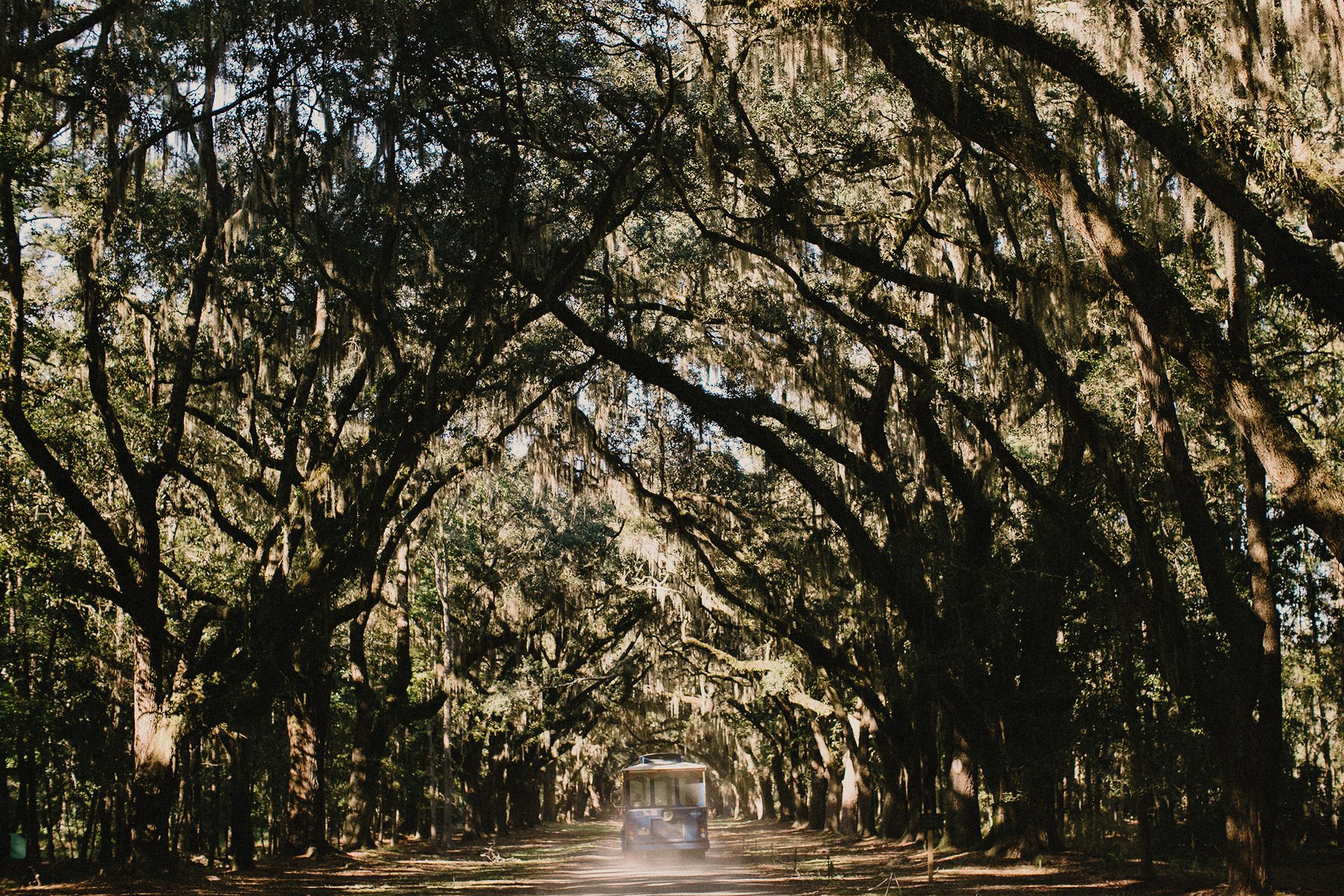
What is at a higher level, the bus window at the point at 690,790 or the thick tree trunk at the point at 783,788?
the bus window at the point at 690,790

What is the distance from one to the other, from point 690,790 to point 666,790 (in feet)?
1.36

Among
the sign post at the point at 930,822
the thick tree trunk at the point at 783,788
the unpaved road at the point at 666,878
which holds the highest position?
the sign post at the point at 930,822

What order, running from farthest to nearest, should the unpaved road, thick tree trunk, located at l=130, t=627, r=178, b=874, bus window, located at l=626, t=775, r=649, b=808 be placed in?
bus window, located at l=626, t=775, r=649, b=808, thick tree trunk, located at l=130, t=627, r=178, b=874, the unpaved road

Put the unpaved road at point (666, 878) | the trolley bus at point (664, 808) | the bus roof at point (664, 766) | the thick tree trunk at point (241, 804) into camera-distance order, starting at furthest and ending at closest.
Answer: the bus roof at point (664, 766) → the trolley bus at point (664, 808) → the thick tree trunk at point (241, 804) → the unpaved road at point (666, 878)

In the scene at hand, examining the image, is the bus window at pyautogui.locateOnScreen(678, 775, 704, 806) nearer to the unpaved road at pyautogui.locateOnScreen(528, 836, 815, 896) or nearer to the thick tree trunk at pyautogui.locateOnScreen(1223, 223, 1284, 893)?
the unpaved road at pyautogui.locateOnScreen(528, 836, 815, 896)

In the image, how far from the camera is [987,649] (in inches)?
550

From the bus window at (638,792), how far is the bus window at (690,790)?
59 cm

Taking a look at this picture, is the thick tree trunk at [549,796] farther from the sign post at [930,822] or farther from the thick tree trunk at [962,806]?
the sign post at [930,822]

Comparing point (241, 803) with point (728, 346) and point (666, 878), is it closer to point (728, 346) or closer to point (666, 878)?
point (666, 878)

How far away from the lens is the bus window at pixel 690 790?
62.0 feet

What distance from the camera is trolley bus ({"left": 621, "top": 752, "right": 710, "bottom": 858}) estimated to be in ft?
59.5

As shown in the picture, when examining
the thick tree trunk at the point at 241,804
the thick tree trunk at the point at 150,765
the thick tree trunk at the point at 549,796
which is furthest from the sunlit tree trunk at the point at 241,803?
the thick tree trunk at the point at 549,796

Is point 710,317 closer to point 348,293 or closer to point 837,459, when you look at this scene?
point 837,459

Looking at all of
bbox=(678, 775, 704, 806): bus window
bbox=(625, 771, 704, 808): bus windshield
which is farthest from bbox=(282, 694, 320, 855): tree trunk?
bbox=(678, 775, 704, 806): bus window
